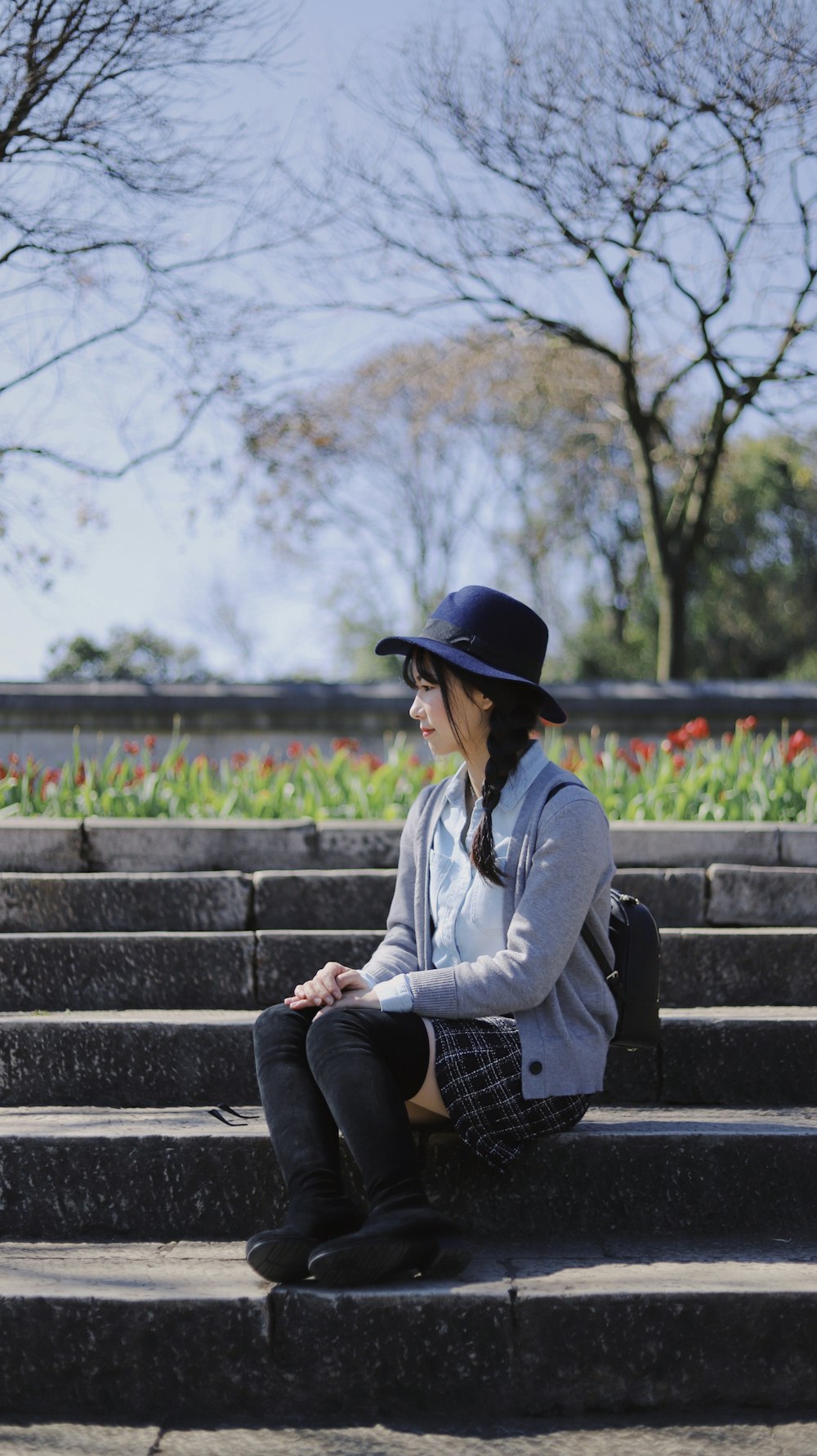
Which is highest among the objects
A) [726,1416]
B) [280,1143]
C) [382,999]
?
[382,999]

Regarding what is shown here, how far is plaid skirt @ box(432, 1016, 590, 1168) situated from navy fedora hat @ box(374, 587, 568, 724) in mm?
675

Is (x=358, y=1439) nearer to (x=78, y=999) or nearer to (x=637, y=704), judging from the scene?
(x=78, y=999)

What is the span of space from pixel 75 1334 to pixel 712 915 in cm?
243

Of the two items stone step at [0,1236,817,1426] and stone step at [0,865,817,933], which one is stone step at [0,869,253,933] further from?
stone step at [0,1236,817,1426]

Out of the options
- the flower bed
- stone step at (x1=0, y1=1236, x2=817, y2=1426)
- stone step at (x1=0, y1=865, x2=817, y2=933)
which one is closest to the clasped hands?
stone step at (x1=0, y1=1236, x2=817, y2=1426)

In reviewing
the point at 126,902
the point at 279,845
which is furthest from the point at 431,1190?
the point at 279,845

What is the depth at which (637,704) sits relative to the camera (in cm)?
868

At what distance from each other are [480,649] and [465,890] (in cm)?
52

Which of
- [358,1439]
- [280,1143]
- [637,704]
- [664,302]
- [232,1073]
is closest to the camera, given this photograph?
[358,1439]

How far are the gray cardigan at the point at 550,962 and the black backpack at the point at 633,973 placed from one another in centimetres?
3

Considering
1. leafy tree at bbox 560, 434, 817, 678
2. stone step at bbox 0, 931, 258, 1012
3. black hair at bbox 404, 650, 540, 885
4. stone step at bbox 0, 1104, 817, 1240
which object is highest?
leafy tree at bbox 560, 434, 817, 678

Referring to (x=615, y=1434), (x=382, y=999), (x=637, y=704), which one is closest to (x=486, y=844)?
(x=382, y=999)

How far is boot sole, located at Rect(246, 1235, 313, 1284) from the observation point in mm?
2338

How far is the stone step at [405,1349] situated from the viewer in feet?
7.59
